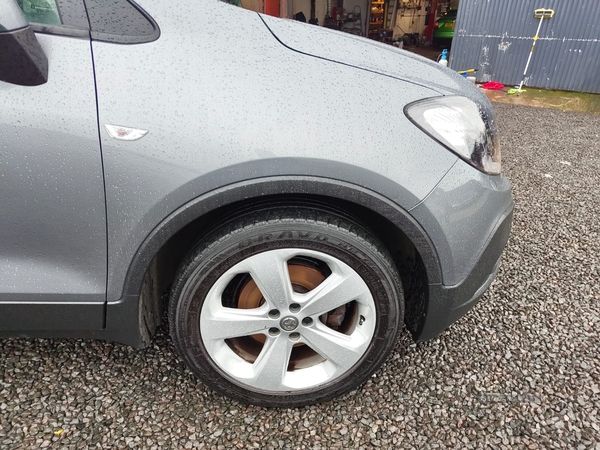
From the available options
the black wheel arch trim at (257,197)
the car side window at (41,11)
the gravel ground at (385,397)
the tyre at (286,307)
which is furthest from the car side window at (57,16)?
the gravel ground at (385,397)

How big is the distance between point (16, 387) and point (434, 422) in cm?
160

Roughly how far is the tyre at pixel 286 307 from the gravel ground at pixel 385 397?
5.3 inches

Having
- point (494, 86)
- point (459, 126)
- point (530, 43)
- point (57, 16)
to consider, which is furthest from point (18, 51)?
point (530, 43)

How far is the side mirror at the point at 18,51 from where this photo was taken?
3.42ft

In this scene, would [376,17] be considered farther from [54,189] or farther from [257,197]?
[54,189]

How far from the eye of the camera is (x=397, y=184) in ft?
4.21

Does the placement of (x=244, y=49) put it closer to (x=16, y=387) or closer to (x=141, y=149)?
(x=141, y=149)

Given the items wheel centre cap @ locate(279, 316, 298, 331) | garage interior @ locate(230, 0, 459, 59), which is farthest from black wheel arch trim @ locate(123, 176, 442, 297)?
garage interior @ locate(230, 0, 459, 59)

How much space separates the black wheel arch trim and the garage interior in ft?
42.2

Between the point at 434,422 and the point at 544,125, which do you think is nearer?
the point at 434,422

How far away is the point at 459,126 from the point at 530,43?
7527mm

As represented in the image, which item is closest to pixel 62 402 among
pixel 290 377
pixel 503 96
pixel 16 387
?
pixel 16 387

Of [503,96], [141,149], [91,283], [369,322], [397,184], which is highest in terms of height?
[141,149]

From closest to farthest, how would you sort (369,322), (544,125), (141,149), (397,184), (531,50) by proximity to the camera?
1. (141,149)
2. (397,184)
3. (369,322)
4. (544,125)
5. (531,50)
